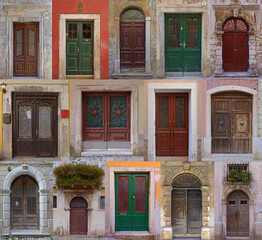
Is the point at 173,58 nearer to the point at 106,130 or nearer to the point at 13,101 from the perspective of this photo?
the point at 106,130

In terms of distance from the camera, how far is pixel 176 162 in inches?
631

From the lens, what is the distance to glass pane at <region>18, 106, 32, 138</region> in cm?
1555

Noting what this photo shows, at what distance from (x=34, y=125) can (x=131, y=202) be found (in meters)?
3.69

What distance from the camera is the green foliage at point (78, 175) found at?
51.0 ft

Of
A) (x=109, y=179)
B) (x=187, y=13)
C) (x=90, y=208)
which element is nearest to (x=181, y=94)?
(x=187, y=13)

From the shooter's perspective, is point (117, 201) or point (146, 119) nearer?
point (146, 119)

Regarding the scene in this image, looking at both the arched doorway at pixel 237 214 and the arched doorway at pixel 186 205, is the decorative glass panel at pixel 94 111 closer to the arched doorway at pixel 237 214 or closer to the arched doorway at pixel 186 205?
the arched doorway at pixel 186 205

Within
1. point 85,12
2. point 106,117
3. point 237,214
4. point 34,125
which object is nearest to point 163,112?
point 106,117

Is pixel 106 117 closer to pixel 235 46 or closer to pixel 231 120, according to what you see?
pixel 231 120

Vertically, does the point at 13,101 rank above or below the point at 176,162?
above

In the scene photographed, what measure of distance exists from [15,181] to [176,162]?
190 inches

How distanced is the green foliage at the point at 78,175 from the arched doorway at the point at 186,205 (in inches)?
A: 94.8

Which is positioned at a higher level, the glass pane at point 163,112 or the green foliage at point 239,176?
the glass pane at point 163,112

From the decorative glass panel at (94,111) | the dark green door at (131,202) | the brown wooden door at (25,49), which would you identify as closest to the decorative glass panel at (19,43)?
the brown wooden door at (25,49)
